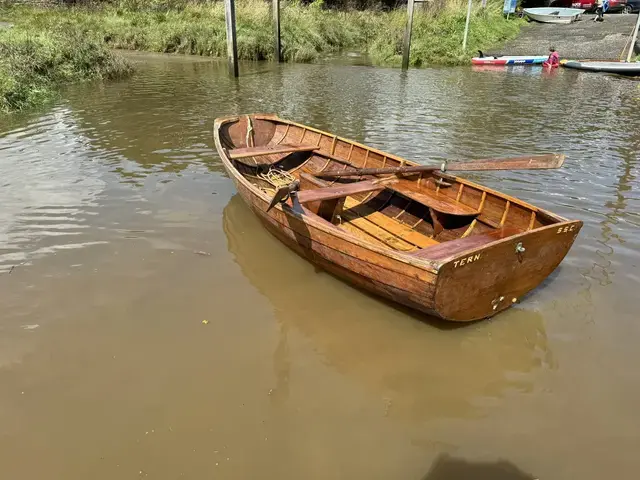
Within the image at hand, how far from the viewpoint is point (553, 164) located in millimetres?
5117

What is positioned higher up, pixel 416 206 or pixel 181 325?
pixel 416 206

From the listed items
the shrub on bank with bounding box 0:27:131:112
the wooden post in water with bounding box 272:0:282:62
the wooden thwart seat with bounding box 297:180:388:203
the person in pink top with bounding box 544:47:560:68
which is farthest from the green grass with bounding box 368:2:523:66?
the wooden thwart seat with bounding box 297:180:388:203

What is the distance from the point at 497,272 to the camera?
14.4 feet

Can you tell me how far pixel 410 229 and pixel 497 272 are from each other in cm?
181

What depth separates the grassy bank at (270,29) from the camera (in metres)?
23.3

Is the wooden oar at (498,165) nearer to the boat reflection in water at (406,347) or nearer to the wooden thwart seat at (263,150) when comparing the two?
the boat reflection in water at (406,347)

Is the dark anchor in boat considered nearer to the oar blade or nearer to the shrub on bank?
the oar blade

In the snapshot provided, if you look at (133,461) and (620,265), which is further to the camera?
(620,265)

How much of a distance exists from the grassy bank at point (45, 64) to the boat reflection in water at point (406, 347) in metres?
11.8

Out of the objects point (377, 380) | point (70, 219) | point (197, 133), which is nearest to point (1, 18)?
point (197, 133)

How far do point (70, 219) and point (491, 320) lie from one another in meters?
6.11

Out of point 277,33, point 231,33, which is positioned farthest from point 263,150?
point 277,33

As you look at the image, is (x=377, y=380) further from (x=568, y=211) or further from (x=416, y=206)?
(x=568, y=211)

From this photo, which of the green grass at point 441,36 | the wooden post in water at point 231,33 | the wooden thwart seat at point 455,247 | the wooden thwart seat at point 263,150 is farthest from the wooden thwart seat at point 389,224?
the green grass at point 441,36
